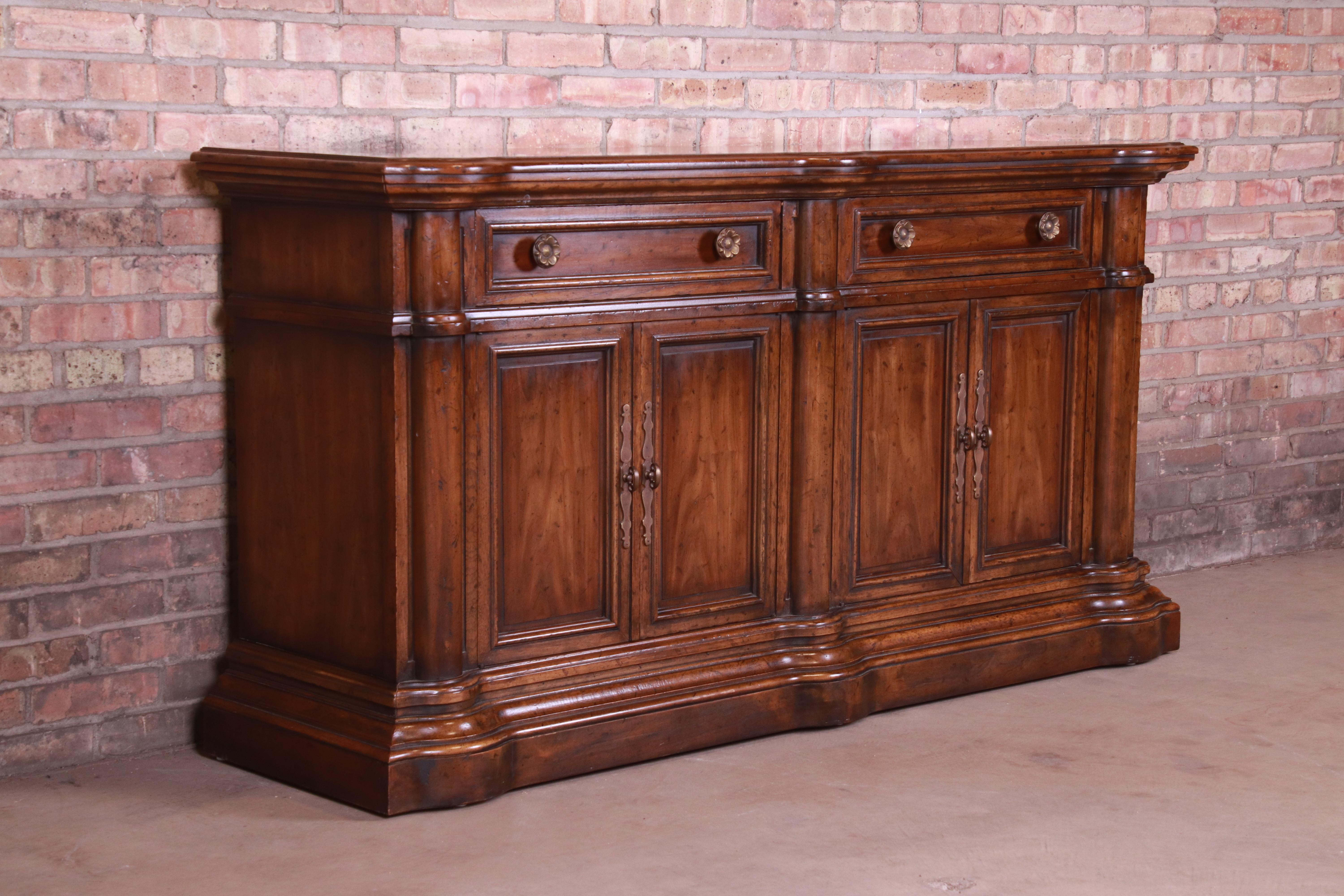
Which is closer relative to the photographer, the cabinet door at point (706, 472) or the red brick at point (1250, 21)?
the cabinet door at point (706, 472)

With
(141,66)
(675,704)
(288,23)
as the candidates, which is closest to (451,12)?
(288,23)

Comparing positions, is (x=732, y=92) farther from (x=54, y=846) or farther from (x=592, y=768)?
(x=54, y=846)

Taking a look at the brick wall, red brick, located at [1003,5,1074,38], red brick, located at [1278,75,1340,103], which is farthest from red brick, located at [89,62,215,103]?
red brick, located at [1278,75,1340,103]

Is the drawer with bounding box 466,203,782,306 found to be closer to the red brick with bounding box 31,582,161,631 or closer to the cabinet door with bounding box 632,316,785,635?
the cabinet door with bounding box 632,316,785,635

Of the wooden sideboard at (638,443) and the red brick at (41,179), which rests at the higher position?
the red brick at (41,179)

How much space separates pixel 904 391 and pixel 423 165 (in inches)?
54.0

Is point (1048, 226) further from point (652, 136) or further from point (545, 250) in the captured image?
point (545, 250)

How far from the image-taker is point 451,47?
3.97 meters

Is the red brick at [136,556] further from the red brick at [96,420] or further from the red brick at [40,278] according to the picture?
the red brick at [40,278]

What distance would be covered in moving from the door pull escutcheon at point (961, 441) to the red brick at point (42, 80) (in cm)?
203

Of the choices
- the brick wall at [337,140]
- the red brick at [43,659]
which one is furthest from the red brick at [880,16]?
the red brick at [43,659]

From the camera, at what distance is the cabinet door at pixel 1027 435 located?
4.19 meters

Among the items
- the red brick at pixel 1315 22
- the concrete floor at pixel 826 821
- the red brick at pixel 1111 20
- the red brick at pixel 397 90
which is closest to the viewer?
A: the concrete floor at pixel 826 821

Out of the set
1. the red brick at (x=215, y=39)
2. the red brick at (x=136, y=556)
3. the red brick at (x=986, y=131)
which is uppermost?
the red brick at (x=215, y=39)
